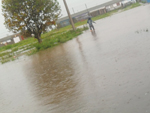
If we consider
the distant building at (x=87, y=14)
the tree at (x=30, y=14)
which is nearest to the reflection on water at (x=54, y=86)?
the tree at (x=30, y=14)

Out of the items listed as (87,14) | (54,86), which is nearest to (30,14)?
(54,86)

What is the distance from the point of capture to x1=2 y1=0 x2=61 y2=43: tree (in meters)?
27.7

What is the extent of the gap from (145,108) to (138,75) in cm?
222

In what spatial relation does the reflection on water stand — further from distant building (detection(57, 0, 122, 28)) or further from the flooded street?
distant building (detection(57, 0, 122, 28))

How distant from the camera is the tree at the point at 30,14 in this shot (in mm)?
27719

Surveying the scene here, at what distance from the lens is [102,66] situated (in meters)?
9.53

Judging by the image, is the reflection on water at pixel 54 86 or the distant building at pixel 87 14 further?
the distant building at pixel 87 14

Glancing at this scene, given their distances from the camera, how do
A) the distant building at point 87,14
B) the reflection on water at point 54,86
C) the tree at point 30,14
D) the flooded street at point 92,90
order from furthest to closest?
1. the distant building at point 87,14
2. the tree at point 30,14
3. the reflection on water at point 54,86
4. the flooded street at point 92,90

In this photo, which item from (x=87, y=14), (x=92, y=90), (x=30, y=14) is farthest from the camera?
(x=87, y=14)

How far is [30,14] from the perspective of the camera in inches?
1121

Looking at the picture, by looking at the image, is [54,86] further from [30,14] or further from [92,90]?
[30,14]

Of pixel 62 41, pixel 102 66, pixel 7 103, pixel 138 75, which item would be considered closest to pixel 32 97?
pixel 7 103

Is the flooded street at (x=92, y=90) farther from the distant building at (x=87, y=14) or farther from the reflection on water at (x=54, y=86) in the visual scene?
the distant building at (x=87, y=14)

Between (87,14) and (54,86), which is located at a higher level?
(54,86)
